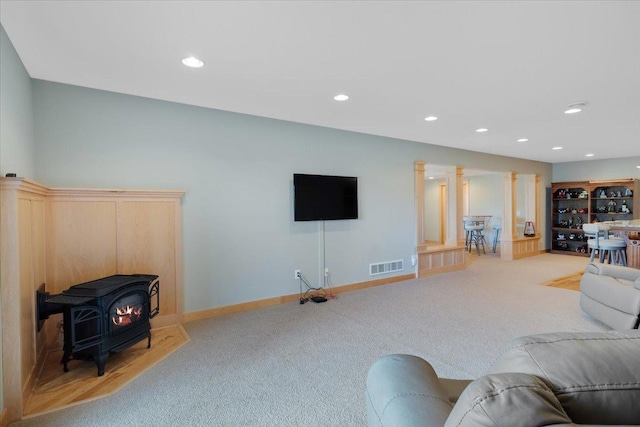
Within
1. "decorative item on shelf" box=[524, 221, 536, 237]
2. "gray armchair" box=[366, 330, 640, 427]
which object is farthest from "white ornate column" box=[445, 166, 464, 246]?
"gray armchair" box=[366, 330, 640, 427]

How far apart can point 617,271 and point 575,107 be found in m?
1.95

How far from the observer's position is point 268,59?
98.9 inches

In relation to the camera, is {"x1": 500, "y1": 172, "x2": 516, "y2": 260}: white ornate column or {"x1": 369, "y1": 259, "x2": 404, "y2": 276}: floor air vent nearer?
{"x1": 369, "y1": 259, "x2": 404, "y2": 276}: floor air vent

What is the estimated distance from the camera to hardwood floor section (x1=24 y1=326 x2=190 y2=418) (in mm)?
2197

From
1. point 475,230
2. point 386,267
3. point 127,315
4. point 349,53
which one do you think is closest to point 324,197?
point 386,267

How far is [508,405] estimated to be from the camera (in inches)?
25.7

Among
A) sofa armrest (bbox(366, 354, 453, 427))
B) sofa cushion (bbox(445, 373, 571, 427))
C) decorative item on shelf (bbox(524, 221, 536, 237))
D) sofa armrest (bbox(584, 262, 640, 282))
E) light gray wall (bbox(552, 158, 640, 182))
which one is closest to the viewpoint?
sofa cushion (bbox(445, 373, 571, 427))

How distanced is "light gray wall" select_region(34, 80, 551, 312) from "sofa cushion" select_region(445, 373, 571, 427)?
3.48 metres

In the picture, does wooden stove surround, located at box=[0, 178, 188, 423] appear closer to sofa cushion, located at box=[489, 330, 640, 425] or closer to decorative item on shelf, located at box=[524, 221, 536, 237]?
sofa cushion, located at box=[489, 330, 640, 425]

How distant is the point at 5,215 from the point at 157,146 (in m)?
1.70

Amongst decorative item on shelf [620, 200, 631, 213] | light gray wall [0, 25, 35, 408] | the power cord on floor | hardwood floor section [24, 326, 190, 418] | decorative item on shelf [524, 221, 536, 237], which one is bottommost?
hardwood floor section [24, 326, 190, 418]

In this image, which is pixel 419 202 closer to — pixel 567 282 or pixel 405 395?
pixel 567 282

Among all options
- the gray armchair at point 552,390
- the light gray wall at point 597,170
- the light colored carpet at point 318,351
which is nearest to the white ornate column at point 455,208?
the light colored carpet at point 318,351

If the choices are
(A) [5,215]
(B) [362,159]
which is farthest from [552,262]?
(A) [5,215]
